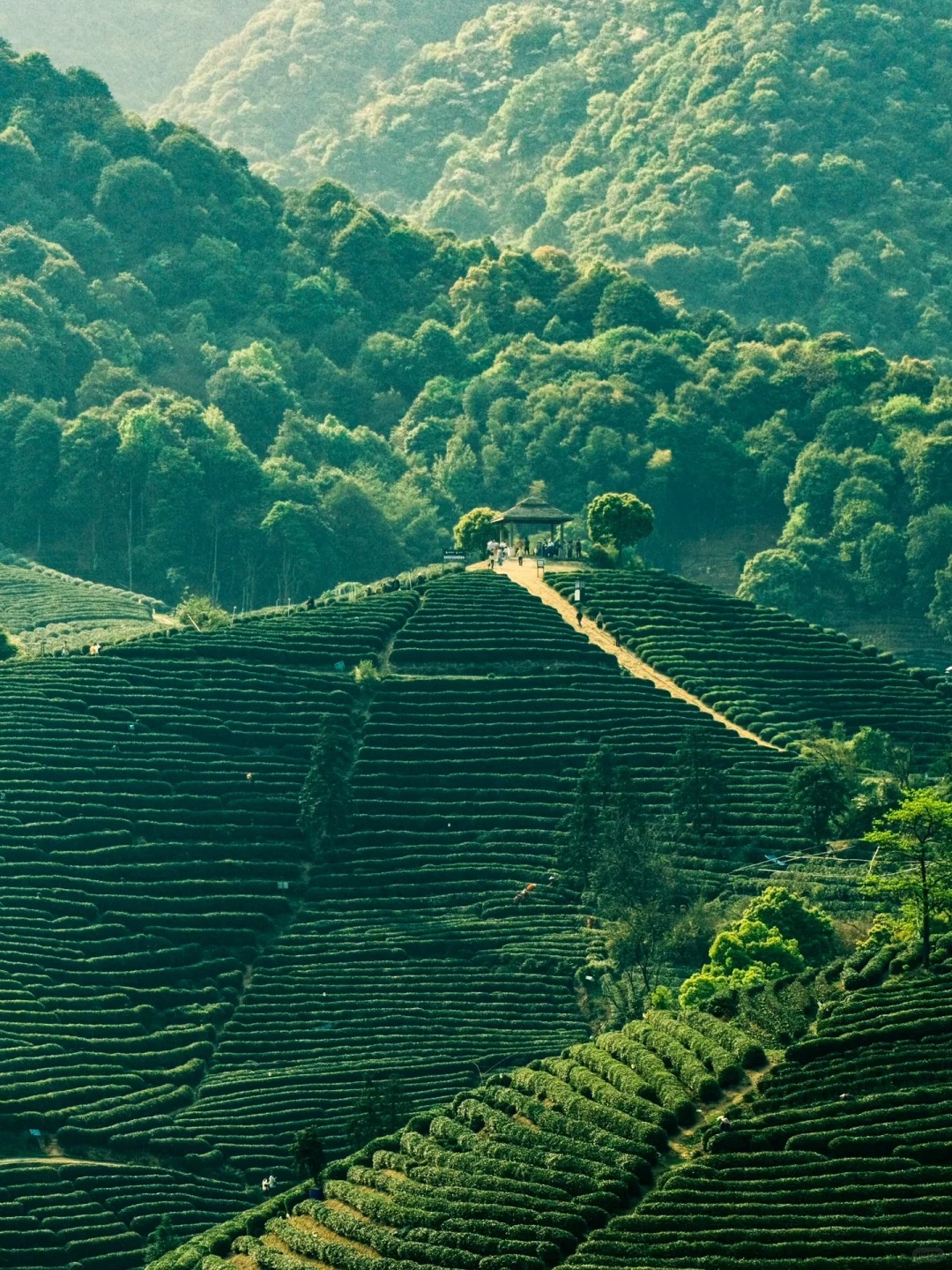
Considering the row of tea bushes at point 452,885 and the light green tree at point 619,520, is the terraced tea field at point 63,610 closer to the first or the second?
the row of tea bushes at point 452,885

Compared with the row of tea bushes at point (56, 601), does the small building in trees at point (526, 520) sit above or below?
above

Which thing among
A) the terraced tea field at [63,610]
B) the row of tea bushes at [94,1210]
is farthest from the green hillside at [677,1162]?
the terraced tea field at [63,610]

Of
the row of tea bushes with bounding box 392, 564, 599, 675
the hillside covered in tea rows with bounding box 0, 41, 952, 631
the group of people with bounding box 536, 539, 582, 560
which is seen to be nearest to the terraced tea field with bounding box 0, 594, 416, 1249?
the row of tea bushes with bounding box 392, 564, 599, 675

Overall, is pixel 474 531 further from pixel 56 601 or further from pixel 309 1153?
pixel 309 1153

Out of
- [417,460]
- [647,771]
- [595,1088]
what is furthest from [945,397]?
[595,1088]

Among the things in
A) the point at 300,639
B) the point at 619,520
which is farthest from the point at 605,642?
the point at 619,520

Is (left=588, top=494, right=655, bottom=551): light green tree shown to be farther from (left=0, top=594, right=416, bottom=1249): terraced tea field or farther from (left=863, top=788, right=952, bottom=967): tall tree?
(left=863, top=788, right=952, bottom=967): tall tree
